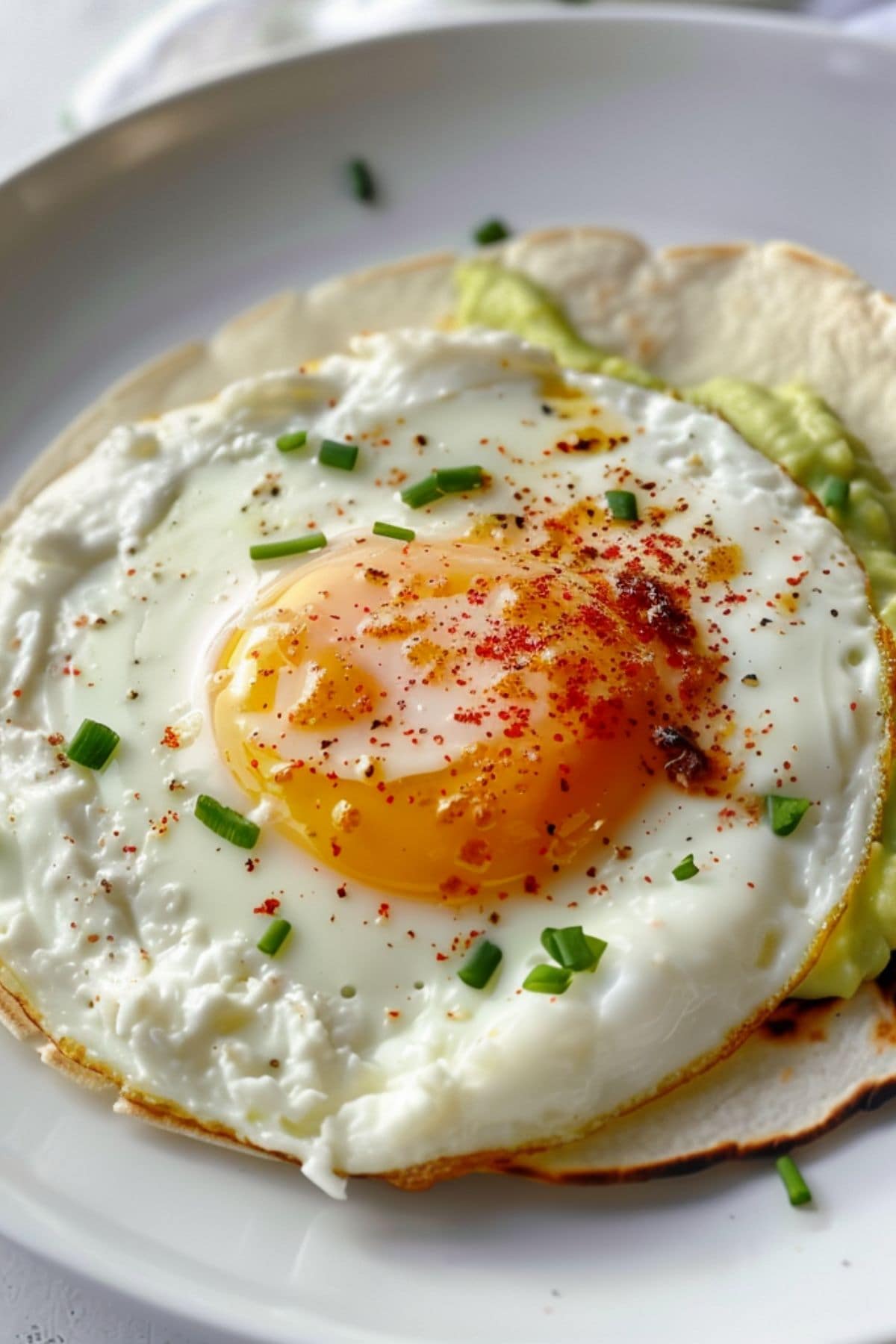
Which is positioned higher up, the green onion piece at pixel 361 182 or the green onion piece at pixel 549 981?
the green onion piece at pixel 361 182

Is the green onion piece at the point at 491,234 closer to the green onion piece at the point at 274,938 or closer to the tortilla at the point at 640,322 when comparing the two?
the tortilla at the point at 640,322

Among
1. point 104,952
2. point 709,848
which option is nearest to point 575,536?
point 709,848

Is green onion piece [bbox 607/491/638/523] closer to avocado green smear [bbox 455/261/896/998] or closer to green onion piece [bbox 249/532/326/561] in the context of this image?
avocado green smear [bbox 455/261/896/998]

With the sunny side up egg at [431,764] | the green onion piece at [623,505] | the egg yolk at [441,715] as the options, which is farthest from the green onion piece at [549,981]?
the green onion piece at [623,505]

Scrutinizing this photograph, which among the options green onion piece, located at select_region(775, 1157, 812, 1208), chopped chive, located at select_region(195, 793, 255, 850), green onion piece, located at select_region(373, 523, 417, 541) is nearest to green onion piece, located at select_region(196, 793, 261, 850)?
chopped chive, located at select_region(195, 793, 255, 850)

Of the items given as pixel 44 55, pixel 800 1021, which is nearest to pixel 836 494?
pixel 800 1021

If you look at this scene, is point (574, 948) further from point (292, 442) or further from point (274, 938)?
point (292, 442)

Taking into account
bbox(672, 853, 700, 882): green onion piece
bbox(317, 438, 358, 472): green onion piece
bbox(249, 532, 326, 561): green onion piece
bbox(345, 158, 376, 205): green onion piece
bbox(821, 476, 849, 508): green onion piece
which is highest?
bbox(345, 158, 376, 205): green onion piece
